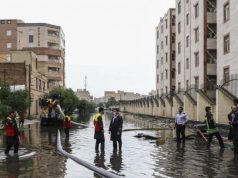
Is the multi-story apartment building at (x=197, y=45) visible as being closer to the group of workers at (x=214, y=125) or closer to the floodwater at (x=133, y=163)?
the group of workers at (x=214, y=125)

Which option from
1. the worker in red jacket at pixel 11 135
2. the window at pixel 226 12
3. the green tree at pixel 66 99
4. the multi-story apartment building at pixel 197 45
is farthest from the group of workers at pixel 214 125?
the green tree at pixel 66 99

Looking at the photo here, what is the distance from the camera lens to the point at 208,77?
4384 cm

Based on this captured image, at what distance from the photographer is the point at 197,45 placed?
149 feet

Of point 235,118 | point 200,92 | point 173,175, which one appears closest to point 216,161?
point 235,118

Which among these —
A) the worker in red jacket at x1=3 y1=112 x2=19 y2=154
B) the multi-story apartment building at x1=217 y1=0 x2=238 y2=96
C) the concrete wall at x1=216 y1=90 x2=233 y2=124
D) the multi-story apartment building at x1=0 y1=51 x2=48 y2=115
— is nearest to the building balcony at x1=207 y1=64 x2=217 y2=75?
the multi-story apartment building at x1=217 y1=0 x2=238 y2=96

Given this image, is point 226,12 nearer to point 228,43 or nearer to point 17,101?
point 228,43

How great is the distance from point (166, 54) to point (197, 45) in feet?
84.4

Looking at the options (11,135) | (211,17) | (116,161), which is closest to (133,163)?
(116,161)

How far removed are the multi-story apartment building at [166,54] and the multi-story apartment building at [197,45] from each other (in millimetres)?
12612

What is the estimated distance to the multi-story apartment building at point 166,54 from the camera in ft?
224

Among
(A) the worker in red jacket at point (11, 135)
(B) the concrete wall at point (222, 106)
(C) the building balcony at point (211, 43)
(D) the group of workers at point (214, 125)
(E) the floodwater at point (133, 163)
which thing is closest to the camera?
(E) the floodwater at point (133, 163)

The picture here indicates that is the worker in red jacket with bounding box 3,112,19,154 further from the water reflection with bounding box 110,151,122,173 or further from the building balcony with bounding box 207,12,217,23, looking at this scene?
the building balcony with bounding box 207,12,217,23

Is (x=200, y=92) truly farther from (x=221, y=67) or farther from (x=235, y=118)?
(x=235, y=118)

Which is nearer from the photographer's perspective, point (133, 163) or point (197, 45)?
point (133, 163)
